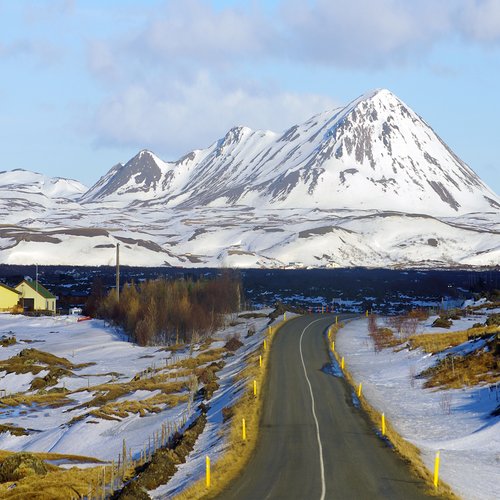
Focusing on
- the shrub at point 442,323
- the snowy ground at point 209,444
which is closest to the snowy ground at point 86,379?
the snowy ground at point 209,444

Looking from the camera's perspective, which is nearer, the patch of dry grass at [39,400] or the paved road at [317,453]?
the paved road at [317,453]

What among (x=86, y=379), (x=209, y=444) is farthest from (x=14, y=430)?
(x=86, y=379)

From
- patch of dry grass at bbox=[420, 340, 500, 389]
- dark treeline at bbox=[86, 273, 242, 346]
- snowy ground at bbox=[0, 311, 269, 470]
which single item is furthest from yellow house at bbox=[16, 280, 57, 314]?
patch of dry grass at bbox=[420, 340, 500, 389]

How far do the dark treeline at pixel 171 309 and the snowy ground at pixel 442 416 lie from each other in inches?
1163

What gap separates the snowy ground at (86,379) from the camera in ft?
122

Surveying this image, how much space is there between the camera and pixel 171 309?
268ft

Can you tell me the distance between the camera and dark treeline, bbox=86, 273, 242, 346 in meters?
78.7

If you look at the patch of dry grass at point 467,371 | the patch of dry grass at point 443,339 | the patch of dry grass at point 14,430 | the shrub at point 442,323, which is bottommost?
the patch of dry grass at point 14,430

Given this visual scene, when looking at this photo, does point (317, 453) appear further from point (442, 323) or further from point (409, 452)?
point (442, 323)

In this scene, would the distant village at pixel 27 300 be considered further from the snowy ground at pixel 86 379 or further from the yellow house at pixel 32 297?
the snowy ground at pixel 86 379

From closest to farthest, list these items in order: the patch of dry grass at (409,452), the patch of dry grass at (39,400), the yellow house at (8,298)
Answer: the patch of dry grass at (409,452) → the patch of dry grass at (39,400) → the yellow house at (8,298)

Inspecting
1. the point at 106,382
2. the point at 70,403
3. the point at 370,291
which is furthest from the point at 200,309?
the point at 370,291

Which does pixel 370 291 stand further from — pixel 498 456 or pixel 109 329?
pixel 498 456

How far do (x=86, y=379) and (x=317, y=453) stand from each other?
3400 centimetres
